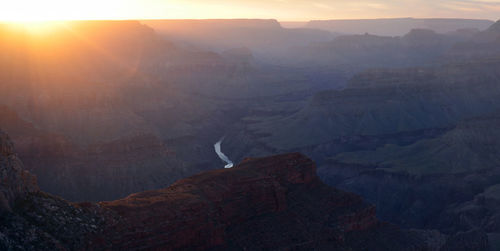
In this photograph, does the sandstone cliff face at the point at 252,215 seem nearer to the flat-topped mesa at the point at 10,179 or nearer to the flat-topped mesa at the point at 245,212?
the flat-topped mesa at the point at 245,212

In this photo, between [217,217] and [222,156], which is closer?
[217,217]

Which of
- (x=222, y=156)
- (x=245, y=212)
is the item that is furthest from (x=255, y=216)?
(x=222, y=156)

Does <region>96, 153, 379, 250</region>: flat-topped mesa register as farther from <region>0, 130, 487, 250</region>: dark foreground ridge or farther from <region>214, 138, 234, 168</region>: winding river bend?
<region>214, 138, 234, 168</region>: winding river bend

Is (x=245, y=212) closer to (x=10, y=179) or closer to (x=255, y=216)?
(x=255, y=216)

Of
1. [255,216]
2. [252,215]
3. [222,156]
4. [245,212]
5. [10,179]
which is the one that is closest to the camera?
[10,179]

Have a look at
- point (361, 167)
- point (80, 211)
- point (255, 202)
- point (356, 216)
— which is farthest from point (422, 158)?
point (80, 211)

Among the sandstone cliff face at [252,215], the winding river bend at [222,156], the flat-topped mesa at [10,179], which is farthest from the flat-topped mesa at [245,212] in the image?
the winding river bend at [222,156]
